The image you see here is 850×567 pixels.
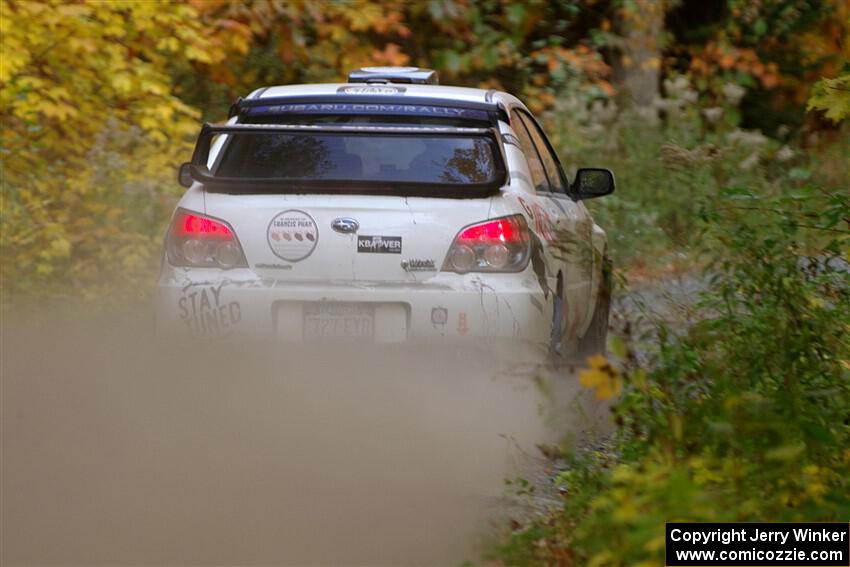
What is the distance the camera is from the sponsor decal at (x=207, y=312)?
21.2ft

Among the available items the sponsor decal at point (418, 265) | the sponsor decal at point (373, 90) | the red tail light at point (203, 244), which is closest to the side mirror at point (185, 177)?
the red tail light at point (203, 244)

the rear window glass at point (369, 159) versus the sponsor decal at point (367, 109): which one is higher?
the sponsor decal at point (367, 109)

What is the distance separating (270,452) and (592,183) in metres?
3.13

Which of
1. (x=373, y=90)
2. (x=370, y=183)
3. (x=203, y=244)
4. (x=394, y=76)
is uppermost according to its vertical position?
(x=394, y=76)

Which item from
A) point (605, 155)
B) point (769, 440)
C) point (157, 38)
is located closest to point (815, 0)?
point (605, 155)

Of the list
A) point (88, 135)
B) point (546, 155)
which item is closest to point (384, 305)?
point (546, 155)

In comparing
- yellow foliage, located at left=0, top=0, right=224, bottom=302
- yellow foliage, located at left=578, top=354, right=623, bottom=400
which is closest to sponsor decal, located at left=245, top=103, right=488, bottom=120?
yellow foliage, located at left=578, top=354, right=623, bottom=400

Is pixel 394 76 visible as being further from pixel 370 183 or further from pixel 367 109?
pixel 370 183

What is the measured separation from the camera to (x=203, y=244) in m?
6.59

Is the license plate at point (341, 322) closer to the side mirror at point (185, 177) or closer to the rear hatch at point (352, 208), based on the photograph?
the rear hatch at point (352, 208)

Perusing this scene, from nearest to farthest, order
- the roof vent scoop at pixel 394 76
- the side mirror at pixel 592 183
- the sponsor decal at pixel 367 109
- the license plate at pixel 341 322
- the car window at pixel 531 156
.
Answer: the license plate at pixel 341 322 → the sponsor decal at pixel 367 109 → the car window at pixel 531 156 → the side mirror at pixel 592 183 → the roof vent scoop at pixel 394 76

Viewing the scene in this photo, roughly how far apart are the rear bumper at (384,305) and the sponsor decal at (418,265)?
0.04 meters

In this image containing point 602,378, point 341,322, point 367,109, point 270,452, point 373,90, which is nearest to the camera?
point 602,378

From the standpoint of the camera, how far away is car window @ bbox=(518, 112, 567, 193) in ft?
26.7
